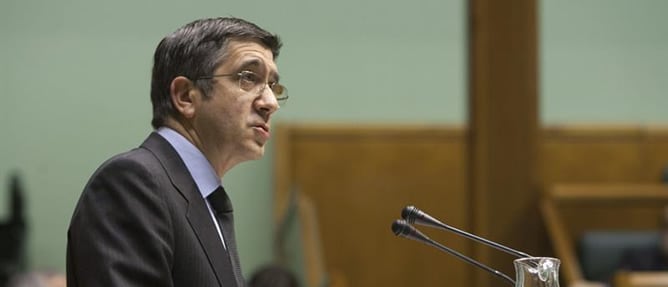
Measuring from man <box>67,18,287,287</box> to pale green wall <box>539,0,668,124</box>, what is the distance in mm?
2795

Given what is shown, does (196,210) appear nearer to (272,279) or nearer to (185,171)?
(185,171)

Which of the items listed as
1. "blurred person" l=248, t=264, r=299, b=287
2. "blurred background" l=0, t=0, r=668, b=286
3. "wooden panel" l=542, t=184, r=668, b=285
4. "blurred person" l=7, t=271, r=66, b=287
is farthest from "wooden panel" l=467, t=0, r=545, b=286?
"blurred person" l=7, t=271, r=66, b=287

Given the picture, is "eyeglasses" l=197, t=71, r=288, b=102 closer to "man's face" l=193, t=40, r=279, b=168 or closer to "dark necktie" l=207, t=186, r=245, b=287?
"man's face" l=193, t=40, r=279, b=168

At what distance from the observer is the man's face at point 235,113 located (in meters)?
1.18

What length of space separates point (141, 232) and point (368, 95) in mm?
2883

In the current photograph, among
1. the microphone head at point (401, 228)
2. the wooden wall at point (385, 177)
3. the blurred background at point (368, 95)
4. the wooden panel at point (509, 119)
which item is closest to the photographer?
the microphone head at point (401, 228)

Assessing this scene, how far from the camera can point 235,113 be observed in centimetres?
118

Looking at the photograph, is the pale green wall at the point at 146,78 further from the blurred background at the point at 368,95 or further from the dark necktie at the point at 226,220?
the dark necktie at the point at 226,220

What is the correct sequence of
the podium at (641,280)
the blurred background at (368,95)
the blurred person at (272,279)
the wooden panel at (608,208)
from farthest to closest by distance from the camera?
the wooden panel at (608,208), the blurred background at (368,95), the podium at (641,280), the blurred person at (272,279)

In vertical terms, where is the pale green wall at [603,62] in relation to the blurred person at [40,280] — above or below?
above

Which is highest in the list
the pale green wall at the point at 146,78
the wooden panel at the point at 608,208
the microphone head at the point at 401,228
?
the microphone head at the point at 401,228

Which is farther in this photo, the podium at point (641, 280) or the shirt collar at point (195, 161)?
the podium at point (641, 280)

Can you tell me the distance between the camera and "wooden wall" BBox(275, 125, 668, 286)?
3.88m

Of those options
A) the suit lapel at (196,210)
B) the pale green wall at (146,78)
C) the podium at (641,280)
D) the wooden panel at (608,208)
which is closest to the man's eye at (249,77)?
the suit lapel at (196,210)
